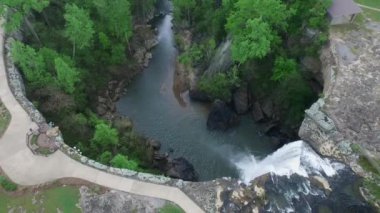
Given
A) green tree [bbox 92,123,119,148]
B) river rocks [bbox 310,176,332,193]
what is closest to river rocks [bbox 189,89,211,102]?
green tree [bbox 92,123,119,148]

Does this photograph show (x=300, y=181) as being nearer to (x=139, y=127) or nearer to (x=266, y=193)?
(x=266, y=193)

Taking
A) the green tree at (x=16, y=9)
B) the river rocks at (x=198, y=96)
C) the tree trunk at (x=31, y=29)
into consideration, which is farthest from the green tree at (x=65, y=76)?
the river rocks at (x=198, y=96)

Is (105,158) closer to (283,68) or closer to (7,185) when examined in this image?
(7,185)

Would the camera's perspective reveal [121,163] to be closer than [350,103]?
Yes

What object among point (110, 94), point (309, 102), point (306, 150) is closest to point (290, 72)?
point (309, 102)

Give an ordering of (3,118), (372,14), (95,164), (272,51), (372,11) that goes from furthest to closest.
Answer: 1. (272,51)
2. (372,11)
3. (372,14)
4. (3,118)
5. (95,164)

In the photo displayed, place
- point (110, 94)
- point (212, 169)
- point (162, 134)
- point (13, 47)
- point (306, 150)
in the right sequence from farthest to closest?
1. point (110, 94)
2. point (162, 134)
3. point (212, 169)
4. point (13, 47)
5. point (306, 150)

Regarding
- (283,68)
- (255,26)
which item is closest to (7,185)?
(255,26)
